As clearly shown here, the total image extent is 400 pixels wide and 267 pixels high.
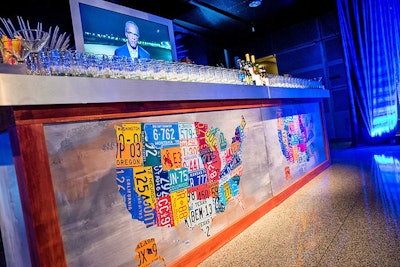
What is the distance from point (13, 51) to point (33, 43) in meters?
0.09

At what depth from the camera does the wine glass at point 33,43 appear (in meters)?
1.20

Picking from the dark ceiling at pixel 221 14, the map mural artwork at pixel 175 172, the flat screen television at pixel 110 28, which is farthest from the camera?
the dark ceiling at pixel 221 14

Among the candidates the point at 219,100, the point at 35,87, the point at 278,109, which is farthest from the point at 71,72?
the point at 278,109

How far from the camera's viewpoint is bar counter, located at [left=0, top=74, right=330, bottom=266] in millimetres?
1072

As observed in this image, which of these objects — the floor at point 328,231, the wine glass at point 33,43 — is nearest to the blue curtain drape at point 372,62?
the floor at point 328,231

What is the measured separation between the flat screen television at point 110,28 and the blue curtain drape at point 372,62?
13.8 feet

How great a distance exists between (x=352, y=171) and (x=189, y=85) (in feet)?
9.93

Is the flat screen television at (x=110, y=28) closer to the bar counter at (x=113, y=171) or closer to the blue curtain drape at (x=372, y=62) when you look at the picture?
the bar counter at (x=113, y=171)

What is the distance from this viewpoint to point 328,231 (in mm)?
1925

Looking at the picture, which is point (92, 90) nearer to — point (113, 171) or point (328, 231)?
point (113, 171)

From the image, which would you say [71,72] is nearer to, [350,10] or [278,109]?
[278,109]

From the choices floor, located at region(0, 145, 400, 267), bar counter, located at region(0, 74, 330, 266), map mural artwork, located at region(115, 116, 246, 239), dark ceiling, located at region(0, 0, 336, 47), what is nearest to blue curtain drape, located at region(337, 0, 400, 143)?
dark ceiling, located at region(0, 0, 336, 47)

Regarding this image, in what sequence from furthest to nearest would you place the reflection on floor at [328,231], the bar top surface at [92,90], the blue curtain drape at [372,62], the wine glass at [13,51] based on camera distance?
the blue curtain drape at [372,62] < the reflection on floor at [328,231] < the wine glass at [13,51] < the bar top surface at [92,90]

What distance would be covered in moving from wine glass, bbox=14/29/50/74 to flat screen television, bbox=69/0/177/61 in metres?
2.18
